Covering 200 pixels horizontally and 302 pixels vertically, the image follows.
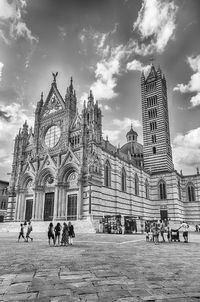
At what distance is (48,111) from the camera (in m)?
40.2

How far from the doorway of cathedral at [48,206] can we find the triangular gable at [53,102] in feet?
46.9

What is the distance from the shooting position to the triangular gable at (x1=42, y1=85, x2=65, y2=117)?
128 feet

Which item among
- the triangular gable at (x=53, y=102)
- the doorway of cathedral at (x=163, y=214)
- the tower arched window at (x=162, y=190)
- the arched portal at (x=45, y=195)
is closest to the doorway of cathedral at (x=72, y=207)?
the arched portal at (x=45, y=195)

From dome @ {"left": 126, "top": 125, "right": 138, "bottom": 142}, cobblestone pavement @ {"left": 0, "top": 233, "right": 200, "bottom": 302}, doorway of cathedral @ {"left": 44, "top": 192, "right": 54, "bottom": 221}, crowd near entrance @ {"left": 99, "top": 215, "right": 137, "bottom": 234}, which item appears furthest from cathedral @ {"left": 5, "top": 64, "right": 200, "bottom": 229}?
cobblestone pavement @ {"left": 0, "top": 233, "right": 200, "bottom": 302}

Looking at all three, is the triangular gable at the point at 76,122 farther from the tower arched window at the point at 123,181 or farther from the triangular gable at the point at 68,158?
the tower arched window at the point at 123,181

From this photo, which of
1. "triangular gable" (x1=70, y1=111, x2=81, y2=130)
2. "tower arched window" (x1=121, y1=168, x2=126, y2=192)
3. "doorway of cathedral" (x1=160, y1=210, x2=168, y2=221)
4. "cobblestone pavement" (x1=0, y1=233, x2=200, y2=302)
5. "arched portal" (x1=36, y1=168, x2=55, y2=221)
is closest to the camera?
"cobblestone pavement" (x1=0, y1=233, x2=200, y2=302)

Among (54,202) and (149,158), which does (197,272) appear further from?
(149,158)

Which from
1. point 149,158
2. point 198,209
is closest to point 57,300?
point 149,158

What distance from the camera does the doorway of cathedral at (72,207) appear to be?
1222 inches

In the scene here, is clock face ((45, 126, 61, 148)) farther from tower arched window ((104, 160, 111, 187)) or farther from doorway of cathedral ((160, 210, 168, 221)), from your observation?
doorway of cathedral ((160, 210, 168, 221))

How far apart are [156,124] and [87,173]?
82.4 feet

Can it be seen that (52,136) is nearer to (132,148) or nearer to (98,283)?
(132,148)

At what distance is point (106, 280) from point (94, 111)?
30.9 m

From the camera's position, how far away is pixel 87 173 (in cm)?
3030
